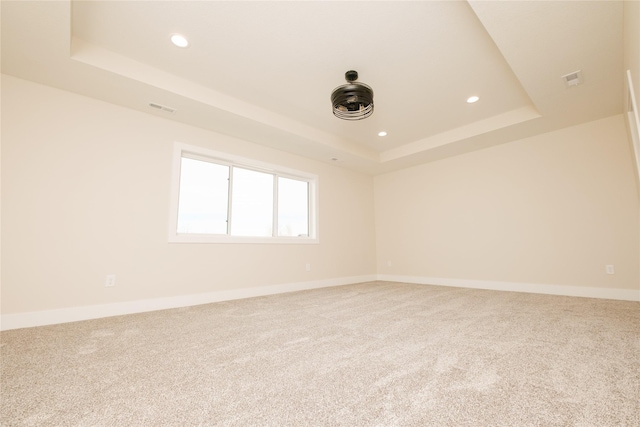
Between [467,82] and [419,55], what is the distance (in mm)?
844

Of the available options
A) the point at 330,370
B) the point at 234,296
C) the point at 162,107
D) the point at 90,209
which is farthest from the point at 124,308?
the point at 330,370

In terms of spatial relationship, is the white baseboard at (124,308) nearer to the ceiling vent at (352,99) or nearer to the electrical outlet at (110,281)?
the electrical outlet at (110,281)

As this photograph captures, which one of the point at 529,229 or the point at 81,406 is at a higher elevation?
the point at 529,229

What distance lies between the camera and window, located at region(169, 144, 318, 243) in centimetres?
353

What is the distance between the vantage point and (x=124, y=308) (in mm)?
2846

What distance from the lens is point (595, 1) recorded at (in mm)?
1904

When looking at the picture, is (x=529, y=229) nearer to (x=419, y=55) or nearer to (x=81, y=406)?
(x=419, y=55)

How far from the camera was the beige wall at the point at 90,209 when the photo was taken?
97.0 inches

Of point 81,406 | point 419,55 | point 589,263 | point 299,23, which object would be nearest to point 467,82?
point 419,55

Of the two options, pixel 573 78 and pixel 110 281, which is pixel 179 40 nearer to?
pixel 110 281

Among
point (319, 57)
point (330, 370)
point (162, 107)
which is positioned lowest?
point (330, 370)

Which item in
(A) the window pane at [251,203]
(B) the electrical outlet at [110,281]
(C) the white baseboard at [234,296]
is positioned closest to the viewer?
(C) the white baseboard at [234,296]

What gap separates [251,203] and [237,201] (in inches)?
10.0

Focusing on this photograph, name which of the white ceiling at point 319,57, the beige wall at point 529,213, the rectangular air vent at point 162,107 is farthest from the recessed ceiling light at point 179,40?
the beige wall at point 529,213
